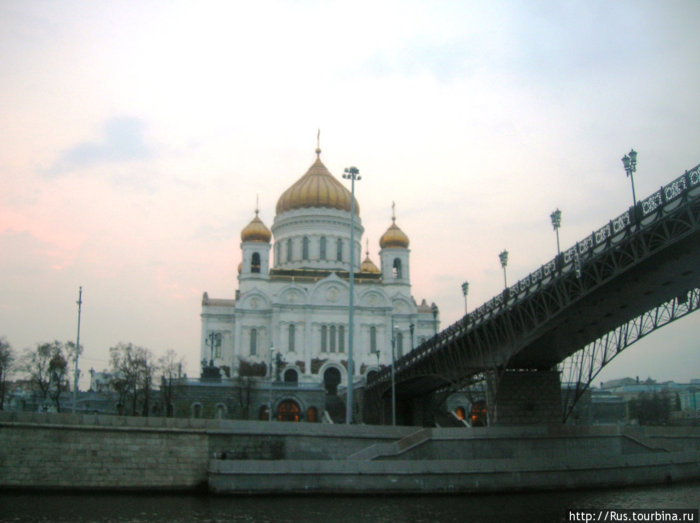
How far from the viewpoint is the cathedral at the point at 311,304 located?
7350 centimetres

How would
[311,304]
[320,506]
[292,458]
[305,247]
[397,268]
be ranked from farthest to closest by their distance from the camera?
[305,247], [397,268], [311,304], [292,458], [320,506]

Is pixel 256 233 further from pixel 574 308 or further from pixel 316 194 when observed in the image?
pixel 574 308

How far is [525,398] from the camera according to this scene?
4069 centimetres

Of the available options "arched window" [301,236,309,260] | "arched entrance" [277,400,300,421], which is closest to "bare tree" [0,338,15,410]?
"arched entrance" [277,400,300,421]

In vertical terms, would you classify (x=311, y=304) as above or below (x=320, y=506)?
above

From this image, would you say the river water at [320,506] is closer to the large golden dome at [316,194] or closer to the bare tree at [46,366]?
the bare tree at [46,366]

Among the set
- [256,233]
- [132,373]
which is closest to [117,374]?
[132,373]

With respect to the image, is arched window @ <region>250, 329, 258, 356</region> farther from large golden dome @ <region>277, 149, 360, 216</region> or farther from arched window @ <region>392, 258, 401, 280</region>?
arched window @ <region>392, 258, 401, 280</region>

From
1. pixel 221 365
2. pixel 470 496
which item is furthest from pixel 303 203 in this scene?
pixel 470 496

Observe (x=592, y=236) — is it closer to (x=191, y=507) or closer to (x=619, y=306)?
(x=619, y=306)

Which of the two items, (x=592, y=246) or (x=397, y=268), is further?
(x=397, y=268)

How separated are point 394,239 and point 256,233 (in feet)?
50.3

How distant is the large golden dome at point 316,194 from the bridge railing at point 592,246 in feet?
138

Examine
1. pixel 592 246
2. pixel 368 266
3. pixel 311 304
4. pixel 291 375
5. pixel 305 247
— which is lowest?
pixel 291 375
